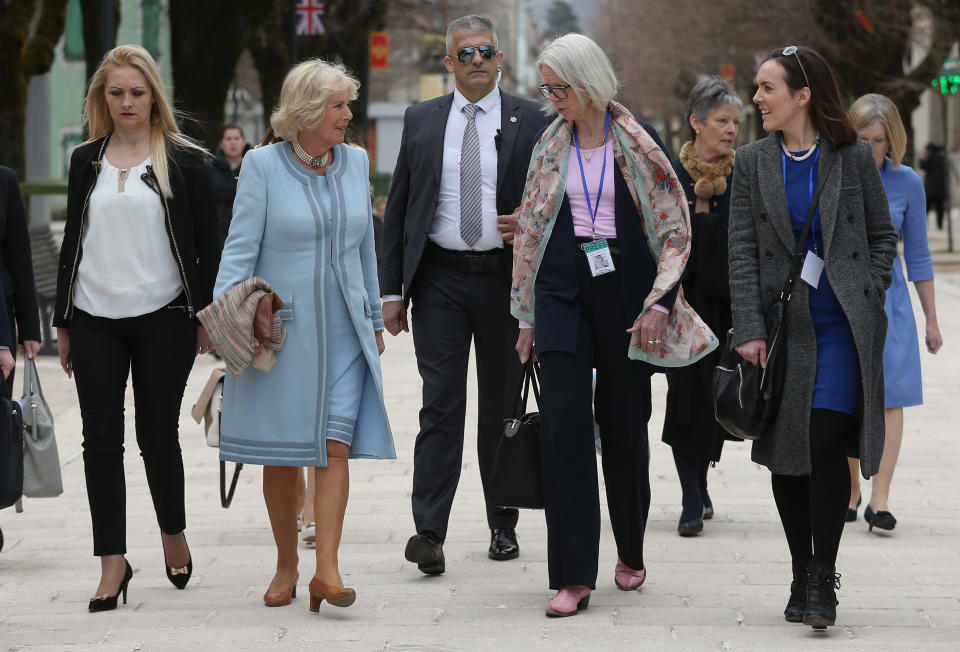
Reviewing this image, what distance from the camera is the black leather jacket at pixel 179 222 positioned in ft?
19.4


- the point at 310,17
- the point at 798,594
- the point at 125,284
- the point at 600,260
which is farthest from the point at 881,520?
the point at 310,17

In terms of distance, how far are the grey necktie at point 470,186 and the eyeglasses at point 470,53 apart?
187mm

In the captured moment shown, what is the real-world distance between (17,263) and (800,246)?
3.02m

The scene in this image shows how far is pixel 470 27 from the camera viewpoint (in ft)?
21.8

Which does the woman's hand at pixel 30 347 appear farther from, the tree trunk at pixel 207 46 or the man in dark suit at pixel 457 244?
the tree trunk at pixel 207 46

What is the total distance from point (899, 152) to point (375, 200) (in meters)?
18.6

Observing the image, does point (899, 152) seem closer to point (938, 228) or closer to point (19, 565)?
point (19, 565)

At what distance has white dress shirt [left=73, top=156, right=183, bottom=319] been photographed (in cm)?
586

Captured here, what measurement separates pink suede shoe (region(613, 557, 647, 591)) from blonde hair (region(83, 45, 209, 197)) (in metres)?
2.11

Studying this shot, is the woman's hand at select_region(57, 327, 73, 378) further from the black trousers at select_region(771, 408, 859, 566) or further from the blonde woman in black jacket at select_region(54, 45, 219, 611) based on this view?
the black trousers at select_region(771, 408, 859, 566)

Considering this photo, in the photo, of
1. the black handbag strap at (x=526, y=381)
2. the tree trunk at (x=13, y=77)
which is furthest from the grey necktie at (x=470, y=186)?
the tree trunk at (x=13, y=77)

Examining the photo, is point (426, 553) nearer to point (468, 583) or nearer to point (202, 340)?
point (468, 583)

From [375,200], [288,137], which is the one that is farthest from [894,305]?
[375,200]

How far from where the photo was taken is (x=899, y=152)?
7320 millimetres
